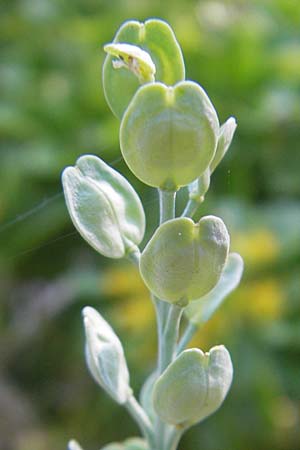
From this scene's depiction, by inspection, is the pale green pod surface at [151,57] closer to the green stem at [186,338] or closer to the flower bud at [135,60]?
the flower bud at [135,60]

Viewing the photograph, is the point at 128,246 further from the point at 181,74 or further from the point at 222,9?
the point at 222,9

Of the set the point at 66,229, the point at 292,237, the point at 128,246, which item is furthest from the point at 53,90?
the point at 128,246

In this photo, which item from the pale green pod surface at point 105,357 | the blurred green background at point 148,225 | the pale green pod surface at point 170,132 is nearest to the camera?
the pale green pod surface at point 170,132

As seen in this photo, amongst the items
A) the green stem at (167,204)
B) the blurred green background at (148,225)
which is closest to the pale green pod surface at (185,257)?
the green stem at (167,204)

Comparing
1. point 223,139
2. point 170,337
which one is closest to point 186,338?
point 170,337

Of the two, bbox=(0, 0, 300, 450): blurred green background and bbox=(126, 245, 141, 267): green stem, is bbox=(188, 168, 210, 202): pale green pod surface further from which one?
bbox=(0, 0, 300, 450): blurred green background

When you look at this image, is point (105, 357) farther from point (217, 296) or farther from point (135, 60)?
point (135, 60)
